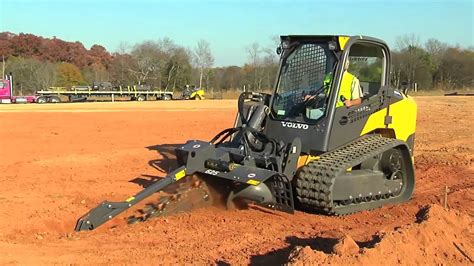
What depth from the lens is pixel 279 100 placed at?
7.93 metres

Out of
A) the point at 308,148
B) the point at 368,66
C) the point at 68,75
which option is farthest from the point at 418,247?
the point at 68,75

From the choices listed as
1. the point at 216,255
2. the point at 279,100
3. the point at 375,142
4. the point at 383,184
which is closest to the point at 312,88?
the point at 279,100

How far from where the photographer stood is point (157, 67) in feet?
221

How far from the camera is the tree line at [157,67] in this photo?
5894 centimetres

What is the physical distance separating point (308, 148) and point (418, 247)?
2393 millimetres

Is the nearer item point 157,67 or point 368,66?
point 368,66

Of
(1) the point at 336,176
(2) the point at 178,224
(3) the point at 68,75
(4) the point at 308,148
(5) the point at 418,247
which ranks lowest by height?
(2) the point at 178,224

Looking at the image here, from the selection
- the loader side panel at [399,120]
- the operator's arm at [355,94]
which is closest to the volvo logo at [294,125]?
the operator's arm at [355,94]

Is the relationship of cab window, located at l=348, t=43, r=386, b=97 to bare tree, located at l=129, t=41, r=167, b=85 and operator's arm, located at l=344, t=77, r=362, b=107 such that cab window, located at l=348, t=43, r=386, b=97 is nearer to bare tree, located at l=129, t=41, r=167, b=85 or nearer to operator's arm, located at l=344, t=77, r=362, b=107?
operator's arm, located at l=344, t=77, r=362, b=107

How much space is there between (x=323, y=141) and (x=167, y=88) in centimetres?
6077

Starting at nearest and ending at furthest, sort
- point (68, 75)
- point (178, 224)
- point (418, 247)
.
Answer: point (418, 247) → point (178, 224) → point (68, 75)

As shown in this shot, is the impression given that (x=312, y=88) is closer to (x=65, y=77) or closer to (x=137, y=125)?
(x=137, y=125)

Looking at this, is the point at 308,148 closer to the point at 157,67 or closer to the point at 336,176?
the point at 336,176

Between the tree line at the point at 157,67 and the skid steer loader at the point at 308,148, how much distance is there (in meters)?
49.1
